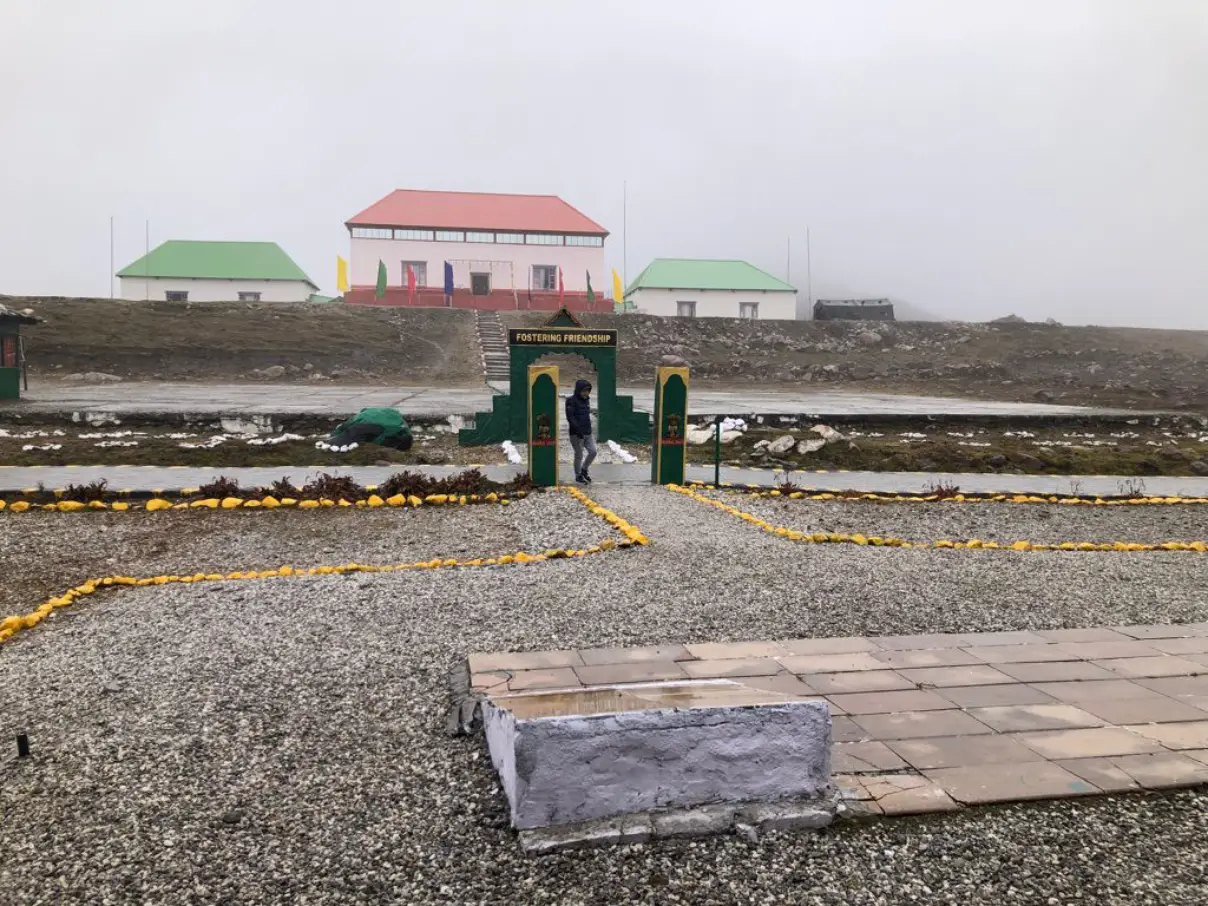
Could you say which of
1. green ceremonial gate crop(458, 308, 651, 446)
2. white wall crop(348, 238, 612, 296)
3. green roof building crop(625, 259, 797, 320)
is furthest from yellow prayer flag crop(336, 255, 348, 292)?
green ceremonial gate crop(458, 308, 651, 446)

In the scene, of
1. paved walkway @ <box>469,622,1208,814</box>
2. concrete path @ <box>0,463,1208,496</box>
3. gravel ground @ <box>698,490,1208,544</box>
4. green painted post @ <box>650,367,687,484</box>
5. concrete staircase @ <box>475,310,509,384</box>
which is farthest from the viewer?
concrete staircase @ <box>475,310,509,384</box>

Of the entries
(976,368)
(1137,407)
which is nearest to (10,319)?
(1137,407)

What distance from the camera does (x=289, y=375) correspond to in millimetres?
32594

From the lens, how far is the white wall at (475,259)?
159 feet

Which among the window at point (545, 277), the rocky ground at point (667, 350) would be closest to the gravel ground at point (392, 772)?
the rocky ground at point (667, 350)

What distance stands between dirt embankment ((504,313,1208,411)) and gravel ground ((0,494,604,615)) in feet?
82.0

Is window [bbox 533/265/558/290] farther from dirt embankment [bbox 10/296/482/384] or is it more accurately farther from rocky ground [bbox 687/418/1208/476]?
rocky ground [bbox 687/418/1208/476]

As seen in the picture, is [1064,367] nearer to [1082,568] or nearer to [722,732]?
[1082,568]

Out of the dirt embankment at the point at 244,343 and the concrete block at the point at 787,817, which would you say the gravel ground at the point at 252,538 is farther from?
the dirt embankment at the point at 244,343

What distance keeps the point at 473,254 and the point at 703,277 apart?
45.7ft

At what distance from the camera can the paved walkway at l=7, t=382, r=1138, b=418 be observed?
63.9 feet

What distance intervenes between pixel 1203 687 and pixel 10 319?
83.4ft

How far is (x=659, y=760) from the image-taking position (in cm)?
333

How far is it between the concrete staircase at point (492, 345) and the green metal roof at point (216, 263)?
49.5 feet
